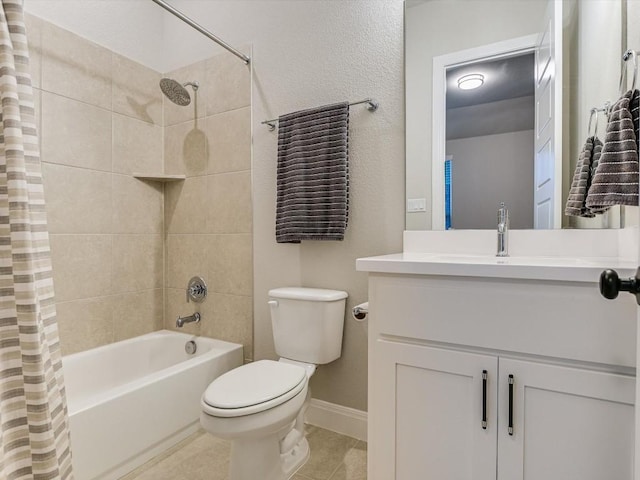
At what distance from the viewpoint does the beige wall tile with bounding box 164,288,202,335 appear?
7.67ft

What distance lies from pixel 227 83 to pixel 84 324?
1.62 m

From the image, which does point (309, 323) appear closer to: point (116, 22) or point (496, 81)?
point (496, 81)

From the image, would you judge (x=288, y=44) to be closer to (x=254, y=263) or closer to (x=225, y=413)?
(x=254, y=263)

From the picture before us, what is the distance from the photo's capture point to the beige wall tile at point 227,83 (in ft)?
6.98

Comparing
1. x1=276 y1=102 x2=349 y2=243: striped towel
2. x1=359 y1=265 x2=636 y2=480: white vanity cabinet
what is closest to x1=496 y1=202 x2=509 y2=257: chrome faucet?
x1=359 y1=265 x2=636 y2=480: white vanity cabinet

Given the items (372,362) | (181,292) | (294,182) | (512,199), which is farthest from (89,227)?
(512,199)

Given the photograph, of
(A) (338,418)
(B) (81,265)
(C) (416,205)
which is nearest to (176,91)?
(B) (81,265)

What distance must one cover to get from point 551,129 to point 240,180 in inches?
62.0

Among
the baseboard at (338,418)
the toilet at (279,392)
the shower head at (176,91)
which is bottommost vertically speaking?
the baseboard at (338,418)

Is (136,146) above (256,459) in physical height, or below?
above

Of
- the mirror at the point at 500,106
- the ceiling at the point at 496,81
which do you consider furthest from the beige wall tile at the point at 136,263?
the ceiling at the point at 496,81

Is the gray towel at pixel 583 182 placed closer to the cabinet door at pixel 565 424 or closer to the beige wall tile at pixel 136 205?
the cabinet door at pixel 565 424

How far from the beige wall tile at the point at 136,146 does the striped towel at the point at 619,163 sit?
2360 millimetres

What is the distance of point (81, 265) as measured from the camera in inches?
78.5
